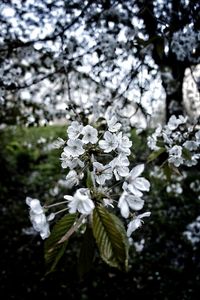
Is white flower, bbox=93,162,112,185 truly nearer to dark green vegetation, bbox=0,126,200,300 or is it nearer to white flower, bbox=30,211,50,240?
white flower, bbox=30,211,50,240

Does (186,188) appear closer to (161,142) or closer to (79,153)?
(161,142)

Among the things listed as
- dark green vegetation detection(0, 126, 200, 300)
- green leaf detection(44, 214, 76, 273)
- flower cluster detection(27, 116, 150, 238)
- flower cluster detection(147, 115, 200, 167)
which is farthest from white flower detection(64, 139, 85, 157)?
dark green vegetation detection(0, 126, 200, 300)

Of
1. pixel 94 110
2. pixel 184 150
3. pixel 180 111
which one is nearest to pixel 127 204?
pixel 184 150

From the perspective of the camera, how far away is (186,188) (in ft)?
23.7

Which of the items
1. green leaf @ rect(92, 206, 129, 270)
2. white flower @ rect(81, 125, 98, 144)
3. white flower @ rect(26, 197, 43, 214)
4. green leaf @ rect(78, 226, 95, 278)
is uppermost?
white flower @ rect(81, 125, 98, 144)

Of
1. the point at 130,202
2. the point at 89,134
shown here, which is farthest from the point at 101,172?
the point at 130,202

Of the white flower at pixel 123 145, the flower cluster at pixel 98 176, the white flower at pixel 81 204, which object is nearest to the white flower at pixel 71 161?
the flower cluster at pixel 98 176

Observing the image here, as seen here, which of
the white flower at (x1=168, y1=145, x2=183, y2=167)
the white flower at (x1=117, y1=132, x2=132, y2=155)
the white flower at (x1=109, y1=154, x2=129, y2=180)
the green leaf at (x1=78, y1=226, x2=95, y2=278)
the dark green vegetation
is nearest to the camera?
the green leaf at (x1=78, y1=226, x2=95, y2=278)

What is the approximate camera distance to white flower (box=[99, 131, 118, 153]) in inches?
49.8

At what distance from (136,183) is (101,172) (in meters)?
0.18

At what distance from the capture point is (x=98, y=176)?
1216mm

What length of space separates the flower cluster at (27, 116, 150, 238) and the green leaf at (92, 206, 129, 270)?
0.03 metres

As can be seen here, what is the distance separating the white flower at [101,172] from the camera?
1.21m

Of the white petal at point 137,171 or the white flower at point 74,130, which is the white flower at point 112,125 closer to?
the white flower at point 74,130
